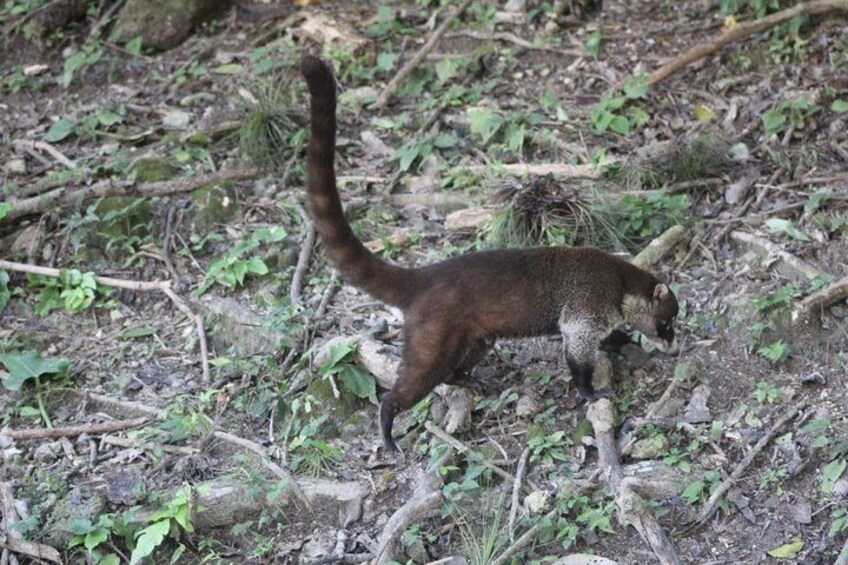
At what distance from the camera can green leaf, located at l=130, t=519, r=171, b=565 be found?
16.6ft

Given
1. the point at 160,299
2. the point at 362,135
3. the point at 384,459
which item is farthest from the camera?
the point at 362,135

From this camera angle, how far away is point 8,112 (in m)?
9.31

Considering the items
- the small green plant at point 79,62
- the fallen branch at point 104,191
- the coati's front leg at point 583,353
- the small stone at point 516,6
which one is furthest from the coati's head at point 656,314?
the small green plant at point 79,62

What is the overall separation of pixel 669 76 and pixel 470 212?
87.8 inches

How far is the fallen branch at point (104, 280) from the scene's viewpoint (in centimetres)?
713

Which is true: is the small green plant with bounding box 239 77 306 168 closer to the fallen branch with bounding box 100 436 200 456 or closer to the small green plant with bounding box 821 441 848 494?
the fallen branch with bounding box 100 436 200 456

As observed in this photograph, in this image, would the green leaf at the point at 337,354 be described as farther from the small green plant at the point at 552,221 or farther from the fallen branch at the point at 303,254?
the small green plant at the point at 552,221

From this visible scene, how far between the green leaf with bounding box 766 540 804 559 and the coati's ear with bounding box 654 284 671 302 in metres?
1.60

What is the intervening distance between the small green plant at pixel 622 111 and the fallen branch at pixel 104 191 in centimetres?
270

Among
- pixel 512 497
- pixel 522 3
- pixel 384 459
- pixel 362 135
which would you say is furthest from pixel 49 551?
pixel 522 3

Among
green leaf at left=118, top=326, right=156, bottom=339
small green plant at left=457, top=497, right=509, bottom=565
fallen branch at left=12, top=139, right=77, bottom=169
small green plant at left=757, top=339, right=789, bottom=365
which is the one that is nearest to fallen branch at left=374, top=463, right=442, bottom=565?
small green plant at left=457, top=497, right=509, bottom=565

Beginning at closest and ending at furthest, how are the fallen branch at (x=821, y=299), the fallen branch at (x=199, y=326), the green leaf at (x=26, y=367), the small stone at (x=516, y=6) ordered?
the fallen branch at (x=821, y=299)
the green leaf at (x=26, y=367)
the fallen branch at (x=199, y=326)
the small stone at (x=516, y=6)

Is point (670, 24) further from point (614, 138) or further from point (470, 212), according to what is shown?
point (470, 212)

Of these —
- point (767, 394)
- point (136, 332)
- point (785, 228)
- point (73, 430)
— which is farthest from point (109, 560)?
point (785, 228)
